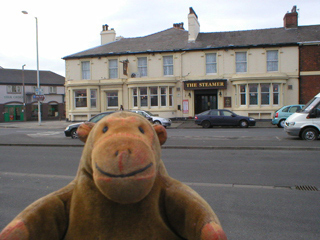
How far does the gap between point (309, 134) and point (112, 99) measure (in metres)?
19.4

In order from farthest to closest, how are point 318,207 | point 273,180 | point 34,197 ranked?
1. point 273,180
2. point 34,197
3. point 318,207

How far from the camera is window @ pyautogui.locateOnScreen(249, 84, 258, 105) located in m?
24.9

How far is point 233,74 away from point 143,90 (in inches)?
321

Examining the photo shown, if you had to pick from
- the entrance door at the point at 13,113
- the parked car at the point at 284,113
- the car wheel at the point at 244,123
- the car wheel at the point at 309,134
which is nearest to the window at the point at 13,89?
the entrance door at the point at 13,113

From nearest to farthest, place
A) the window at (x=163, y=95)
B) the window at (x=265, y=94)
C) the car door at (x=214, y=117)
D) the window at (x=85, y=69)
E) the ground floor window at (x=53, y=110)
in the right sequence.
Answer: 1. the car door at (x=214, y=117)
2. the window at (x=265, y=94)
3. the window at (x=163, y=95)
4. the window at (x=85, y=69)
5. the ground floor window at (x=53, y=110)

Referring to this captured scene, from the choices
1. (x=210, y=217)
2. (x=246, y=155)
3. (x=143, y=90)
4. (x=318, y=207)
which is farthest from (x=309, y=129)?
(x=143, y=90)

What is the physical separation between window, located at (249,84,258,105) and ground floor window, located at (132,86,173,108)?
6851mm

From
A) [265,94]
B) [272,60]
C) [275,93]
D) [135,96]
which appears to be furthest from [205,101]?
[272,60]

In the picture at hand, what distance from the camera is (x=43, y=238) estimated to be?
1.79 metres

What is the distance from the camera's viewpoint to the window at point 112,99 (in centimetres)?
2814

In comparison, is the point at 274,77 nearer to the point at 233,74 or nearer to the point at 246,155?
the point at 233,74

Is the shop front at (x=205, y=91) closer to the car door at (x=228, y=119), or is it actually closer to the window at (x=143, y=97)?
the window at (x=143, y=97)

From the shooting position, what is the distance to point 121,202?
158cm

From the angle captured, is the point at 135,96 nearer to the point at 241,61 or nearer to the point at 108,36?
the point at 108,36
